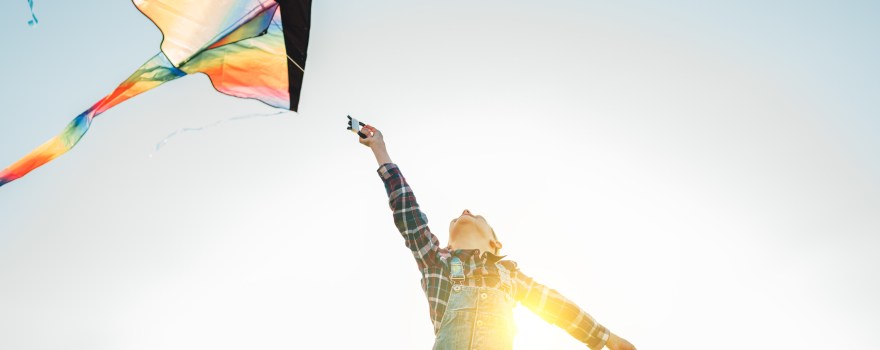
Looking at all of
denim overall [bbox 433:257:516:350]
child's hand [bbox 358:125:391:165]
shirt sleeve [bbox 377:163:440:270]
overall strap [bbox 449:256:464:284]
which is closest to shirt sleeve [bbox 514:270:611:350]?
denim overall [bbox 433:257:516:350]

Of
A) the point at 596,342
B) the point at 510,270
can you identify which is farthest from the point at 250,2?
the point at 596,342

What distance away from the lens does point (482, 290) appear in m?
3.44

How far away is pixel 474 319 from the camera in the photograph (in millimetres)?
3184

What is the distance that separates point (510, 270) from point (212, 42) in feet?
12.5

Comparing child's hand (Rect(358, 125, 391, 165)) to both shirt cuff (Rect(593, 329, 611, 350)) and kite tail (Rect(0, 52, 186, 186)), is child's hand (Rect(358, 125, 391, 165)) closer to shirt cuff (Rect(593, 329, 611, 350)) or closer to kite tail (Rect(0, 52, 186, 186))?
kite tail (Rect(0, 52, 186, 186))

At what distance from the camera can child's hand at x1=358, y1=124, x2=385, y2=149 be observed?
13.6 feet

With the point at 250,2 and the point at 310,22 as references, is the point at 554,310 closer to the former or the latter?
the point at 310,22

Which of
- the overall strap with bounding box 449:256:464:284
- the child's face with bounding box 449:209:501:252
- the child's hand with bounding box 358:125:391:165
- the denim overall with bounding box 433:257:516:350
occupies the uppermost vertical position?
the child's hand with bounding box 358:125:391:165

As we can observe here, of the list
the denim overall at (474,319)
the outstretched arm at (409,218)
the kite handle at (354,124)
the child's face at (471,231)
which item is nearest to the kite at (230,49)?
the kite handle at (354,124)

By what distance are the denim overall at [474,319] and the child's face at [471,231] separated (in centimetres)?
94

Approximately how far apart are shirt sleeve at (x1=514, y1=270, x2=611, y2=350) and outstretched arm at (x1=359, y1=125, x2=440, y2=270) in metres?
0.88

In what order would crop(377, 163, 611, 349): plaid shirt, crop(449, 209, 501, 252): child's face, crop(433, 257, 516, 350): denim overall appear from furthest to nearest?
crop(449, 209, 501, 252): child's face → crop(377, 163, 611, 349): plaid shirt → crop(433, 257, 516, 350): denim overall

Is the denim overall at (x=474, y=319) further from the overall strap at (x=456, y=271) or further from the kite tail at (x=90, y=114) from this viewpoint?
the kite tail at (x=90, y=114)

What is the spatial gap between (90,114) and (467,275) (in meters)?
4.02
